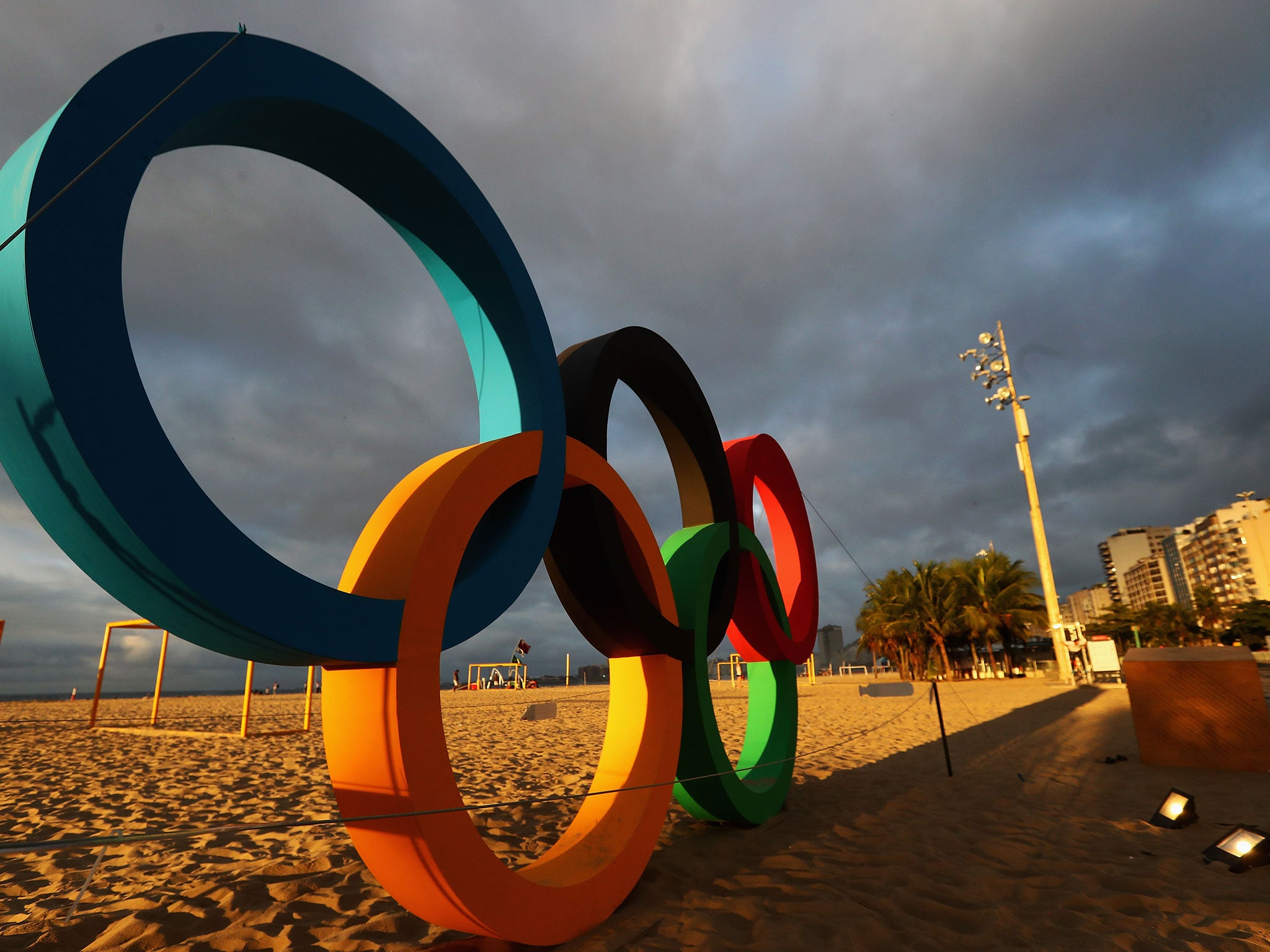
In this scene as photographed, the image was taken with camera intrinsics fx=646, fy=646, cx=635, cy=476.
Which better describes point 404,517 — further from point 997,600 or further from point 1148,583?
point 1148,583

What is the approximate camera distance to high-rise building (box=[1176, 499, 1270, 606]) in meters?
99.3

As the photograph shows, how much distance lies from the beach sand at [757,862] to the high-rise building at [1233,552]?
357 feet

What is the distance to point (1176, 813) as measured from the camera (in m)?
5.53

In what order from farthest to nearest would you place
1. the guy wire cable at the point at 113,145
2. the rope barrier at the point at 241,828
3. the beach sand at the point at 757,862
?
the beach sand at the point at 757,862 → the guy wire cable at the point at 113,145 → the rope barrier at the point at 241,828

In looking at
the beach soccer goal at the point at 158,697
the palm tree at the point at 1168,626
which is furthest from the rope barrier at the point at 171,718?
the palm tree at the point at 1168,626

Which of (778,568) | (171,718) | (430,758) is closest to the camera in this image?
(430,758)

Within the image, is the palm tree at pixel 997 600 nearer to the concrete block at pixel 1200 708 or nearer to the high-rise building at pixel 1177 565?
the concrete block at pixel 1200 708

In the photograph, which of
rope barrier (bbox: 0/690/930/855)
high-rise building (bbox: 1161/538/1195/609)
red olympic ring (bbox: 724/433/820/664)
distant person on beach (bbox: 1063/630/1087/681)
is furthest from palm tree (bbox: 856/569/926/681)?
high-rise building (bbox: 1161/538/1195/609)

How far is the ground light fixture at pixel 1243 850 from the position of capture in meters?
4.43

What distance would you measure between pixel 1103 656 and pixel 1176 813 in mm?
23709

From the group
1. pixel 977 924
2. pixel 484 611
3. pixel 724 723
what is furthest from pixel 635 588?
pixel 724 723

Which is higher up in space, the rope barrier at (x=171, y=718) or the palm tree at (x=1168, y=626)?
the palm tree at (x=1168, y=626)

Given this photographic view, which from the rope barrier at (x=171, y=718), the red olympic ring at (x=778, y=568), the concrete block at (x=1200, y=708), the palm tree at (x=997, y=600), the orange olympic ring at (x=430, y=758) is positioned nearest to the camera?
the orange olympic ring at (x=430, y=758)

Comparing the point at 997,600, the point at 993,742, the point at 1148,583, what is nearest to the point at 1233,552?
the point at 1148,583
